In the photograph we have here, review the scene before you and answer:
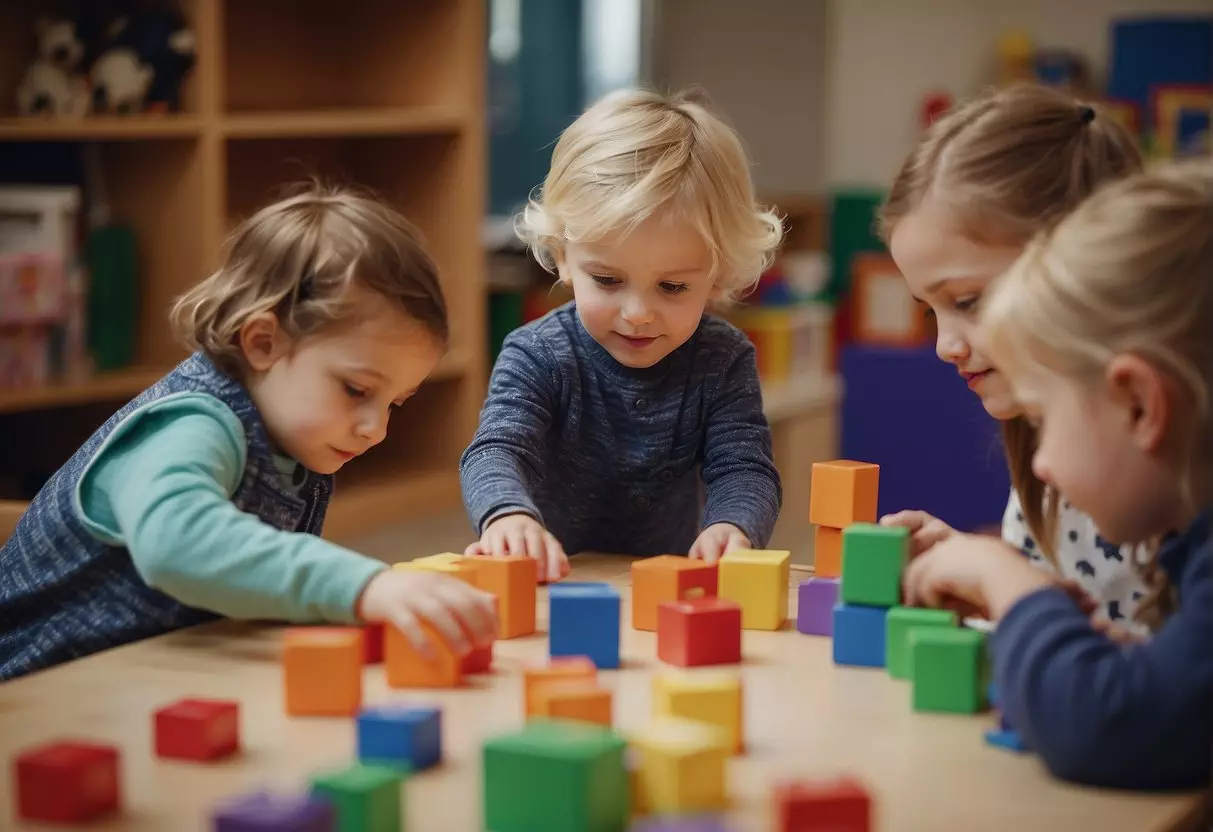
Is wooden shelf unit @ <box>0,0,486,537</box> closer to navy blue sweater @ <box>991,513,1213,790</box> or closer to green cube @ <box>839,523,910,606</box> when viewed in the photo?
green cube @ <box>839,523,910,606</box>

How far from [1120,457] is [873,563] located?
8.8 inches

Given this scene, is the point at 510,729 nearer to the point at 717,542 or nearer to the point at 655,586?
the point at 655,586

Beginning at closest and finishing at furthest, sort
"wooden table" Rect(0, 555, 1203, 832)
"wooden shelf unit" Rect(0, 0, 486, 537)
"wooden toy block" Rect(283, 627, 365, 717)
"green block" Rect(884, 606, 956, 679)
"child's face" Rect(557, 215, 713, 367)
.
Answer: "wooden table" Rect(0, 555, 1203, 832) < "wooden toy block" Rect(283, 627, 365, 717) < "green block" Rect(884, 606, 956, 679) < "child's face" Rect(557, 215, 713, 367) < "wooden shelf unit" Rect(0, 0, 486, 537)

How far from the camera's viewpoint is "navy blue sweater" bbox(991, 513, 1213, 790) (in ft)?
2.71

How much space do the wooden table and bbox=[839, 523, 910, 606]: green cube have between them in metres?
0.06

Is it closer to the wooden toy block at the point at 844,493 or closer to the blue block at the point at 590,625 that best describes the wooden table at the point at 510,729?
the blue block at the point at 590,625

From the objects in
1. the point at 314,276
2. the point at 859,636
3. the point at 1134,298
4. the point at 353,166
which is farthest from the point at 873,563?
the point at 353,166

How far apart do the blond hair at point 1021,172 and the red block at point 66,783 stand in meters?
0.81

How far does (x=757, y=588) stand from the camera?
1184 millimetres

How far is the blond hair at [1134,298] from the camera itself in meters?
0.89

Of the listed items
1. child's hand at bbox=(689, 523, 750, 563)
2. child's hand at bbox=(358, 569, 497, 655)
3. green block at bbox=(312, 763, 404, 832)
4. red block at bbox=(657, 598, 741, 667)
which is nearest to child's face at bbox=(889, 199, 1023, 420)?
child's hand at bbox=(689, 523, 750, 563)

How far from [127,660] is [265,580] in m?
0.11

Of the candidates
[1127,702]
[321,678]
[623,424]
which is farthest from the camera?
[623,424]

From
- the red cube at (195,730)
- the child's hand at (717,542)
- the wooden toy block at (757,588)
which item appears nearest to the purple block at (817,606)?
the wooden toy block at (757,588)
